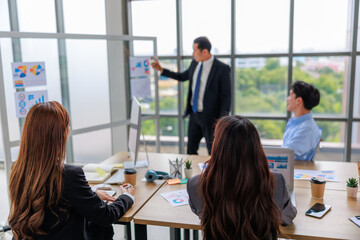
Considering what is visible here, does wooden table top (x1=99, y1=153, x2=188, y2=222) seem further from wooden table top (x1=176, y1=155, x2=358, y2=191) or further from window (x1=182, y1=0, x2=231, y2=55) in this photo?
window (x1=182, y1=0, x2=231, y2=55)

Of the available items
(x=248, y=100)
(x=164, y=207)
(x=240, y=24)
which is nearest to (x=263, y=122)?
(x=248, y=100)

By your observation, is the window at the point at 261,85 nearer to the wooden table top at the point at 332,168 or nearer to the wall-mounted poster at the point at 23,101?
the wooden table top at the point at 332,168

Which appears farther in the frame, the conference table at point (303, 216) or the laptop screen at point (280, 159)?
the laptop screen at point (280, 159)

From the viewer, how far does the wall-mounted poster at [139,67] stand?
12.6 ft

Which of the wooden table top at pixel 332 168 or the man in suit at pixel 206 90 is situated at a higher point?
the man in suit at pixel 206 90

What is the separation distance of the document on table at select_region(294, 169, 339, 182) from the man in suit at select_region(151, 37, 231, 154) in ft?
4.89

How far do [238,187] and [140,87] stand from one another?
2.74 meters

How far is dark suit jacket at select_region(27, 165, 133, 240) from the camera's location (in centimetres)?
148

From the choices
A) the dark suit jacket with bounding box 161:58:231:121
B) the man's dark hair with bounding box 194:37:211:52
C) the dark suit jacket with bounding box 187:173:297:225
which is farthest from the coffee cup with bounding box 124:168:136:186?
the man's dark hair with bounding box 194:37:211:52

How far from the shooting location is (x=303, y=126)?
2584 millimetres

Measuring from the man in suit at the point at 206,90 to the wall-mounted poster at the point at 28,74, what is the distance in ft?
4.29

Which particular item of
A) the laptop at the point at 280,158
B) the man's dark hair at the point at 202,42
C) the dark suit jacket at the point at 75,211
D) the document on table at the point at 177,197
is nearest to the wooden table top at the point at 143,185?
the document on table at the point at 177,197

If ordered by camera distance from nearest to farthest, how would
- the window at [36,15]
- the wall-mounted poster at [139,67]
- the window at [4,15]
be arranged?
the window at [4,15], the window at [36,15], the wall-mounted poster at [139,67]

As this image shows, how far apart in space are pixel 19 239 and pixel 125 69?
2.62 m
